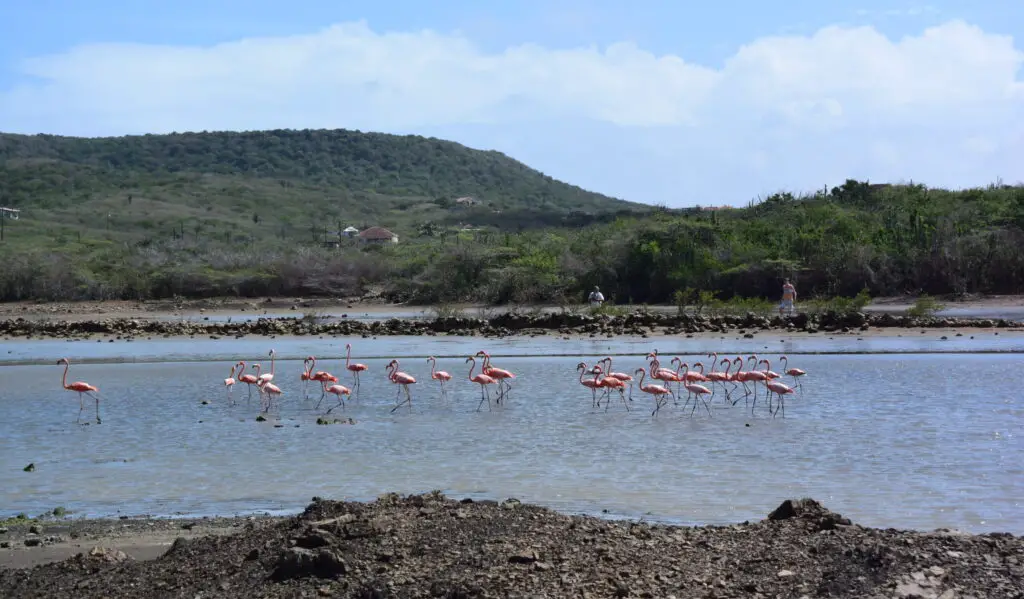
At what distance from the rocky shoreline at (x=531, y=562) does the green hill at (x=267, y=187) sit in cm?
5629

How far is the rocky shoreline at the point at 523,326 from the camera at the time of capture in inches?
1142

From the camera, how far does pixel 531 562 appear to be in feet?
21.1

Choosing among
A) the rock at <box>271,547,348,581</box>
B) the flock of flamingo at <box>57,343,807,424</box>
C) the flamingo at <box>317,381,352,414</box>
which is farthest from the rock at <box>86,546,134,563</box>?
the flamingo at <box>317,381,352,414</box>

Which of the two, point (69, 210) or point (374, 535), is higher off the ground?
point (69, 210)

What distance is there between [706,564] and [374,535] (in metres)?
2.00

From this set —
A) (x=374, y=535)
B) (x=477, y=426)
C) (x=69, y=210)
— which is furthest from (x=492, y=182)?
(x=374, y=535)

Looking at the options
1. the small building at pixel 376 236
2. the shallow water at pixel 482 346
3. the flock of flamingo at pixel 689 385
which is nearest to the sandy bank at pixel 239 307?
the shallow water at pixel 482 346

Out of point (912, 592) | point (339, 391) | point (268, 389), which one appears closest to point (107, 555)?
point (912, 592)

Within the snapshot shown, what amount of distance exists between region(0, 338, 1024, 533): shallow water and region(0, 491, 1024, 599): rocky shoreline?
1.71 metres

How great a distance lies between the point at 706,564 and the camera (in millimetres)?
6594

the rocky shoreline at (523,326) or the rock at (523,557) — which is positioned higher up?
the rocky shoreline at (523,326)

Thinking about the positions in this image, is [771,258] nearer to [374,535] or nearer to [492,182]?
[374,535]

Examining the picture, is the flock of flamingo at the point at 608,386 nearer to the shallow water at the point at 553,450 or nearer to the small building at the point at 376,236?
the shallow water at the point at 553,450

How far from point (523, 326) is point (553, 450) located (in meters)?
18.6
